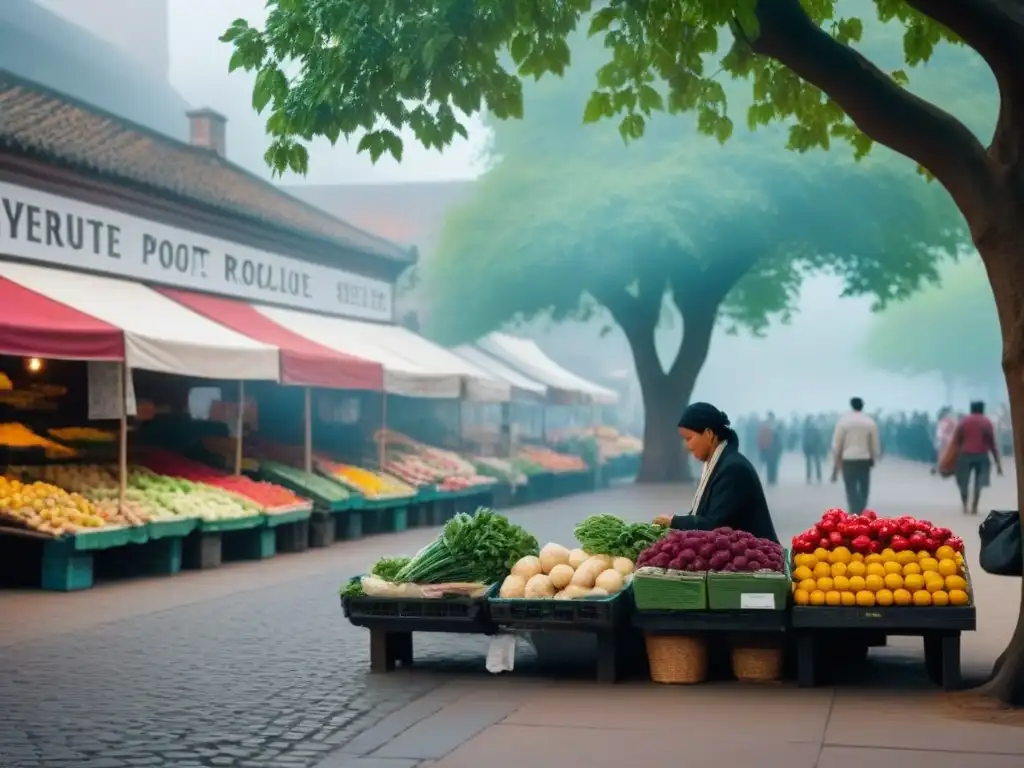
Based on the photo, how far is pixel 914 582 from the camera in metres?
8.69

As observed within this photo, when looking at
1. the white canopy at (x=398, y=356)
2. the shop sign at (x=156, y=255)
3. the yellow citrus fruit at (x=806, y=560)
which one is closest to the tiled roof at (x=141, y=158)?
the shop sign at (x=156, y=255)

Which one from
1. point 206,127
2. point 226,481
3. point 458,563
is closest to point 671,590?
point 458,563

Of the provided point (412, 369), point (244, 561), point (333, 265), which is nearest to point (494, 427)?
→ point (333, 265)

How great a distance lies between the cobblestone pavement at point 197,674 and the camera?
734cm

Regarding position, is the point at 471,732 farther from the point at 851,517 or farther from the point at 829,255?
the point at 829,255

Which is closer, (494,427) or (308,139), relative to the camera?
(308,139)

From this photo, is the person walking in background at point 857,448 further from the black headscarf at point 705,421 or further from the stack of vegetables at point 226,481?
the black headscarf at point 705,421

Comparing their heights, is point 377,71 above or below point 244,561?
above

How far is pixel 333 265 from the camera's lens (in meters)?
27.5

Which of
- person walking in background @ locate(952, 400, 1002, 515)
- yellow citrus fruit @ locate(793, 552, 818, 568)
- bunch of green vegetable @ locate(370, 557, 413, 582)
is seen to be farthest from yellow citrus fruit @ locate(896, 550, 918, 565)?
person walking in background @ locate(952, 400, 1002, 515)

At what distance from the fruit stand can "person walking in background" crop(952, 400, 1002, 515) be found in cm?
1371

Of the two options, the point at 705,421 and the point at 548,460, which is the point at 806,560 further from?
the point at 548,460

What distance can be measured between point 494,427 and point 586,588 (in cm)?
2358

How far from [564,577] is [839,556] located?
1.73 metres
